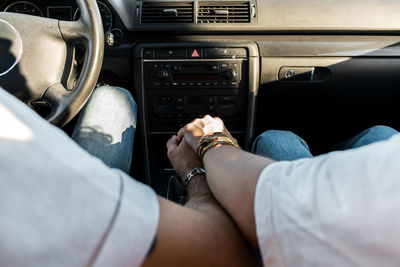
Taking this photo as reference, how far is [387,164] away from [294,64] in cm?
114

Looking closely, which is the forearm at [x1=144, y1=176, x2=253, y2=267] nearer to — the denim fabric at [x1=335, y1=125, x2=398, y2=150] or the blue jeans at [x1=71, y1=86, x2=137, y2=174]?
the blue jeans at [x1=71, y1=86, x2=137, y2=174]

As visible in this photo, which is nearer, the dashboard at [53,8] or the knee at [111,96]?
the knee at [111,96]

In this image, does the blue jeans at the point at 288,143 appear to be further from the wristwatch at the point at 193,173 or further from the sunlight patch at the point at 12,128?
the sunlight patch at the point at 12,128

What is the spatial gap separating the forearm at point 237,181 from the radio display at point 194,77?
732 millimetres

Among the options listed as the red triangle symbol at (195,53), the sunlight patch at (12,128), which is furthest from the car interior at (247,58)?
the sunlight patch at (12,128)

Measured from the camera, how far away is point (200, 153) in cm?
87

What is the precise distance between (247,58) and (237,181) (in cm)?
93

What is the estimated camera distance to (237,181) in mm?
606

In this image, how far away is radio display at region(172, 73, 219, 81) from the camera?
1.45 m

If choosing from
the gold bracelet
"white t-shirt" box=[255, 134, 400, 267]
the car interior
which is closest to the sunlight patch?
"white t-shirt" box=[255, 134, 400, 267]

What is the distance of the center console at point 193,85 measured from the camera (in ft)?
4.65

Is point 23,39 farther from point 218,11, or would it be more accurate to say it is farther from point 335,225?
point 335,225

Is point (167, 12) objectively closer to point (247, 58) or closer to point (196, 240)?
point (247, 58)

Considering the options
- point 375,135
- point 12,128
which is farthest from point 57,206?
point 375,135
